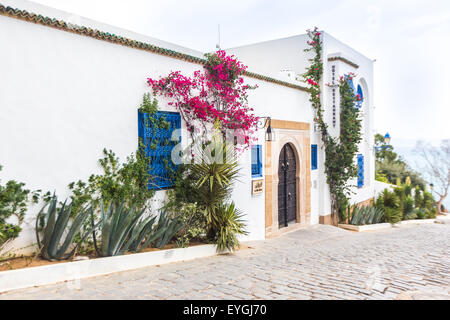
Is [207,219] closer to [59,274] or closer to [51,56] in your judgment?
[59,274]

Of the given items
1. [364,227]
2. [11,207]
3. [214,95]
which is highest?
[214,95]

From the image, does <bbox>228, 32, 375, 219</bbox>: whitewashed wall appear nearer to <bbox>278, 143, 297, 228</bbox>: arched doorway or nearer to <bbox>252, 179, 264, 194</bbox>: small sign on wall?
<bbox>278, 143, 297, 228</bbox>: arched doorway

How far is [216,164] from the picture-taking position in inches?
265

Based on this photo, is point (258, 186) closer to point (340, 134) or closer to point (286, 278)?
point (286, 278)

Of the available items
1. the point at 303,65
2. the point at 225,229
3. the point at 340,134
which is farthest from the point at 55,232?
the point at 340,134

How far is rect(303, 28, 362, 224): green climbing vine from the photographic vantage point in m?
11.1

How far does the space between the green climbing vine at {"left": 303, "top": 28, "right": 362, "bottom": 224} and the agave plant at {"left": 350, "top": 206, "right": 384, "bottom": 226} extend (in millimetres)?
443

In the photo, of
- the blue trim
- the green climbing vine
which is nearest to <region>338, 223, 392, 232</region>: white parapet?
the green climbing vine

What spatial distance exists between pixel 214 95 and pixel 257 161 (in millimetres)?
2098

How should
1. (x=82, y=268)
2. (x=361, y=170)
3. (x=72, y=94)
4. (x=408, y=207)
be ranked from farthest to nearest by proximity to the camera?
(x=408, y=207) → (x=361, y=170) → (x=72, y=94) → (x=82, y=268)

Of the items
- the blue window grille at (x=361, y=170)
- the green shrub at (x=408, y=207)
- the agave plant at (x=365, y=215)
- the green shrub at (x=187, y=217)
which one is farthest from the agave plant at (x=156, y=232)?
the green shrub at (x=408, y=207)

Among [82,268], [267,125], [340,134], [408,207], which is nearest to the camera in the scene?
[82,268]

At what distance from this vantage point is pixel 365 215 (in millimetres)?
12234
